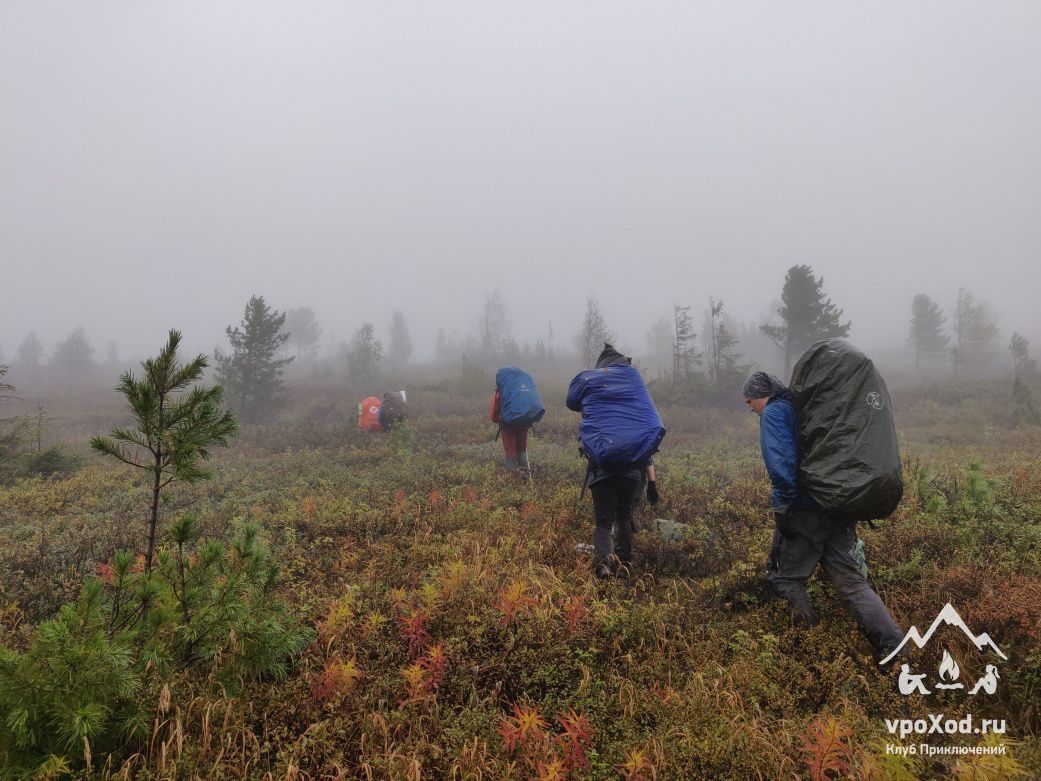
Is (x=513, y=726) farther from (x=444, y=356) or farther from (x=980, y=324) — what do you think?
(x=444, y=356)

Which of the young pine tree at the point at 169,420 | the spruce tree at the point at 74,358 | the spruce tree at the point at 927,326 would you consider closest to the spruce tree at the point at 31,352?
the spruce tree at the point at 74,358

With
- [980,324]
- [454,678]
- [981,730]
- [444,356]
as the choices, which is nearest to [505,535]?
[454,678]

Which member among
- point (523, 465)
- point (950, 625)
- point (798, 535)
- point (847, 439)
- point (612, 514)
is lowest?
point (950, 625)

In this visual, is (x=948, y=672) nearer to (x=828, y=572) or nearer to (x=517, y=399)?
(x=828, y=572)

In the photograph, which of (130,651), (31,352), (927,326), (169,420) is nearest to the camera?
(130,651)

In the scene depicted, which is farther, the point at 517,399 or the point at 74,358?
the point at 74,358

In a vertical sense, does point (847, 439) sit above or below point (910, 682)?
above

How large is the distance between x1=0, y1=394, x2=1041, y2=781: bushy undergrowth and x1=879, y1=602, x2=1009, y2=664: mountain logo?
0.33 feet

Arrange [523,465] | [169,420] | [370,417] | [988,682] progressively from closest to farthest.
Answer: [169,420] → [988,682] → [523,465] → [370,417]

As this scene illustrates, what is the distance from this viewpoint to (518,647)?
12.2ft

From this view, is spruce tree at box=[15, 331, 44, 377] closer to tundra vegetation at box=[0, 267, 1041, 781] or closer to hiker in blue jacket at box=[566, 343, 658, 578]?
tundra vegetation at box=[0, 267, 1041, 781]

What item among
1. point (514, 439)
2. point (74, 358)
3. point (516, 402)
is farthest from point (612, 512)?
point (74, 358)

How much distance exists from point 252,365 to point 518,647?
73.2 ft

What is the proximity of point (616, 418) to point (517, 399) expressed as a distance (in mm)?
3959
